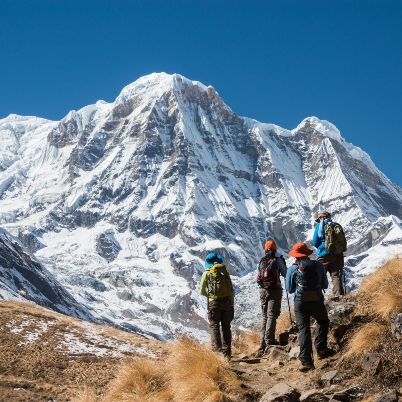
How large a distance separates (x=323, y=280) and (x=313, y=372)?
1.90 metres

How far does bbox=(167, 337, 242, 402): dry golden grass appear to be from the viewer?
11.7 metres

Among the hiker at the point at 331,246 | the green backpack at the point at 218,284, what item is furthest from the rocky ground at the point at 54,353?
the hiker at the point at 331,246

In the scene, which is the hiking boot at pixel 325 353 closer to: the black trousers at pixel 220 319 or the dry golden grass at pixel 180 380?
the dry golden grass at pixel 180 380

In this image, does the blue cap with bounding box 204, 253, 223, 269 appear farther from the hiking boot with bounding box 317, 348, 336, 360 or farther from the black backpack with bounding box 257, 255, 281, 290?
the hiking boot with bounding box 317, 348, 336, 360

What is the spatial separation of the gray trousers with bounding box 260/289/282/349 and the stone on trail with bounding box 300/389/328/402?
4275mm

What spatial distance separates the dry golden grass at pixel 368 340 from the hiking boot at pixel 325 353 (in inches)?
28.2

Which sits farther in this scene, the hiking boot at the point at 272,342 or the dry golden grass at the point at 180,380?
the hiking boot at the point at 272,342

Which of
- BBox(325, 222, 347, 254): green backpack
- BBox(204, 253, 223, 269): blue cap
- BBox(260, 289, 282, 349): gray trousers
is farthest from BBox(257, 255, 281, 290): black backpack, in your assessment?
BBox(325, 222, 347, 254): green backpack

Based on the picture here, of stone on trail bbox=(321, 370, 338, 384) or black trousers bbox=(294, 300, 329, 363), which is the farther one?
black trousers bbox=(294, 300, 329, 363)

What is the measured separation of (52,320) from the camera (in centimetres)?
2359

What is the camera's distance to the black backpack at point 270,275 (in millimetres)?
15680

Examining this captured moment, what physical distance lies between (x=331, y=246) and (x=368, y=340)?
4938 mm

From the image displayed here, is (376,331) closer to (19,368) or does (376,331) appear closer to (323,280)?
(323,280)

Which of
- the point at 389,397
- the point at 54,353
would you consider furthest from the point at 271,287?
the point at 54,353
